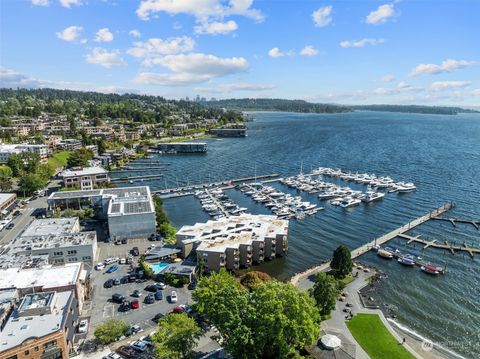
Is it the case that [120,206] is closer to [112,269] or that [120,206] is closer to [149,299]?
[112,269]

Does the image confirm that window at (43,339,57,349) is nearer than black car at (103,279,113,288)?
Yes

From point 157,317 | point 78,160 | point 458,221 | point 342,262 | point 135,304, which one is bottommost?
point 458,221

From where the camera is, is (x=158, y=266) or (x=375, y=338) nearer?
(x=375, y=338)

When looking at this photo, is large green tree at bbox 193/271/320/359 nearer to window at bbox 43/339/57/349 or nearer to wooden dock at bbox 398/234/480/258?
window at bbox 43/339/57/349

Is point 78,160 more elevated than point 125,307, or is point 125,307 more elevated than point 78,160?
point 78,160

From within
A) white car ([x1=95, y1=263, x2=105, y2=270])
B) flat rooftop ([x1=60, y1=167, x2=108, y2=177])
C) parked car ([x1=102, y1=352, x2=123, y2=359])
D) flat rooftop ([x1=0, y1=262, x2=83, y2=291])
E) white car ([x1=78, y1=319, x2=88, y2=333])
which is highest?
flat rooftop ([x1=60, y1=167, x2=108, y2=177])

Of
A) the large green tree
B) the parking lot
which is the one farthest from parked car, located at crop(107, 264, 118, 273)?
the large green tree

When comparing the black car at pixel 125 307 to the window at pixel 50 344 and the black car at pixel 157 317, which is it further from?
the window at pixel 50 344

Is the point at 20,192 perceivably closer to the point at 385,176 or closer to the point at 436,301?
A: the point at 436,301

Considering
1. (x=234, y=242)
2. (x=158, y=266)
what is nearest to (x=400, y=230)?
(x=234, y=242)
